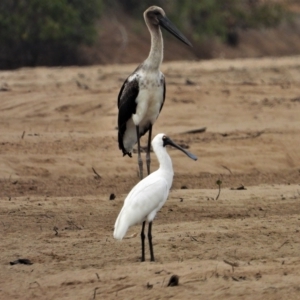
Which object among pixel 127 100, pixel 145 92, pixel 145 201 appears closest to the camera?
pixel 145 201

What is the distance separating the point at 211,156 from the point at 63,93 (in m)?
5.00

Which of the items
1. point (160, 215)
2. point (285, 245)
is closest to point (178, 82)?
point (160, 215)

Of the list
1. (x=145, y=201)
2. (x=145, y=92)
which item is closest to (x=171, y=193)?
(x=145, y=92)

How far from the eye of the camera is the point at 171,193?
10367 millimetres

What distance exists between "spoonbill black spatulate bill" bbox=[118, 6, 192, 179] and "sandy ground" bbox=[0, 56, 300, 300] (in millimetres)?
694

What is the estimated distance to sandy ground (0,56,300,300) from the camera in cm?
705

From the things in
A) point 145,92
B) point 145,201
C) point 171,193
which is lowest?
point 171,193

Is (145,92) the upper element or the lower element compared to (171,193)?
upper

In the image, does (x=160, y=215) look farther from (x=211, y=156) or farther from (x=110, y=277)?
(x=211, y=156)

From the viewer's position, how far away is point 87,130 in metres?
14.6

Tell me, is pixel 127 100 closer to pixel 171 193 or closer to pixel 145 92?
pixel 145 92

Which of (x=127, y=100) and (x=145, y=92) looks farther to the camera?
(x=127, y=100)

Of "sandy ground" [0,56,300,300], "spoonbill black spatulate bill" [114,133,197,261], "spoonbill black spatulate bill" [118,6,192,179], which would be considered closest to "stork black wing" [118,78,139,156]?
"spoonbill black spatulate bill" [118,6,192,179]

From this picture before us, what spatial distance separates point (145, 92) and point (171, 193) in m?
1.16
